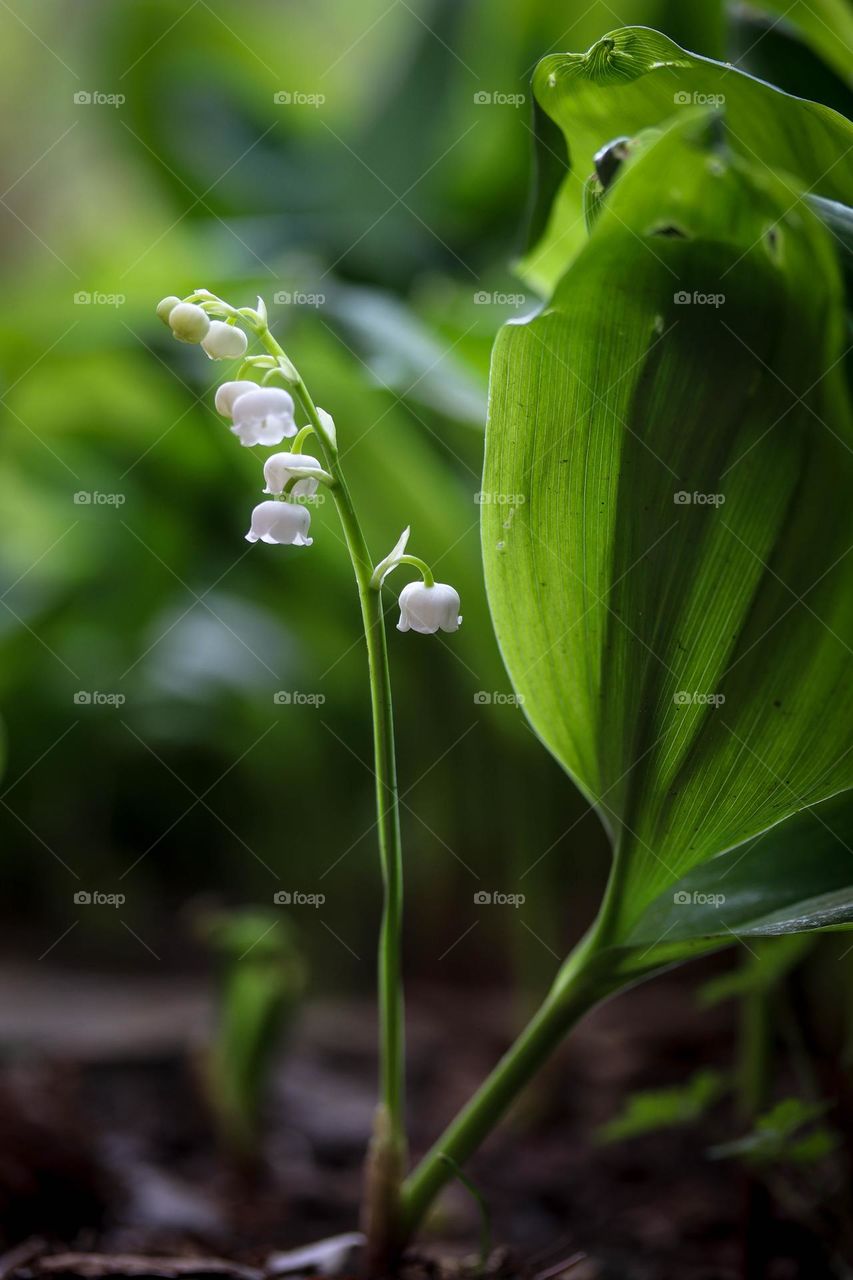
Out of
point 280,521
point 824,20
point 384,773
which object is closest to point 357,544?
point 280,521

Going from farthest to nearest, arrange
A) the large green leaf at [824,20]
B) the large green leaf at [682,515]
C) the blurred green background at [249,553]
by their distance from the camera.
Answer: the blurred green background at [249,553] < the large green leaf at [824,20] < the large green leaf at [682,515]

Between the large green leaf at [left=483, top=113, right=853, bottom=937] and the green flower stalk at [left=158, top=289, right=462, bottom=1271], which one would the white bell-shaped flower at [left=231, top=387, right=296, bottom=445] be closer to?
the green flower stalk at [left=158, top=289, right=462, bottom=1271]

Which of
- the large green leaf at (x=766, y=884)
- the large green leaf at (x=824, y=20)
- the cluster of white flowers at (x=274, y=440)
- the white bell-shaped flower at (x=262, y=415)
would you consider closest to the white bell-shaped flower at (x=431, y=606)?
the cluster of white flowers at (x=274, y=440)

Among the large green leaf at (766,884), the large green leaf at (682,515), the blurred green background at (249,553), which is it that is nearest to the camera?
the large green leaf at (682,515)

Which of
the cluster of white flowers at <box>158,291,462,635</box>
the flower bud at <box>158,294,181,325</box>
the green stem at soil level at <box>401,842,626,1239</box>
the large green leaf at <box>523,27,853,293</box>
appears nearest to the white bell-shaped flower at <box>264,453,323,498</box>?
the cluster of white flowers at <box>158,291,462,635</box>

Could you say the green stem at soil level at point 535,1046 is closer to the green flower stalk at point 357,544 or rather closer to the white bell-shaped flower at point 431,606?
the green flower stalk at point 357,544

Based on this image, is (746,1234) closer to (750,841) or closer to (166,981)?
(750,841)

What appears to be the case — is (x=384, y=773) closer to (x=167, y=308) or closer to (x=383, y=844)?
(x=383, y=844)

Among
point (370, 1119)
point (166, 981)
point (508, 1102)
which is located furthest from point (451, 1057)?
point (508, 1102)
